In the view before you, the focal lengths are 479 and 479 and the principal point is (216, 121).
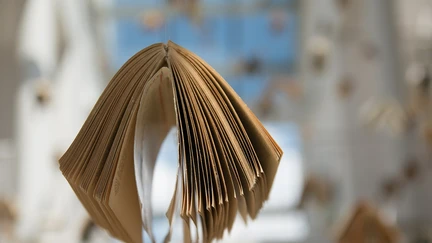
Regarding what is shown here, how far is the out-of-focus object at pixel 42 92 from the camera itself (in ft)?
4.20

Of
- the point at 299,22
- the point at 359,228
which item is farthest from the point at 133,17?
the point at 359,228

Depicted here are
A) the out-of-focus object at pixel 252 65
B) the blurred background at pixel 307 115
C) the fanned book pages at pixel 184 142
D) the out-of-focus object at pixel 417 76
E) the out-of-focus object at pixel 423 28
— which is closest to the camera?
the fanned book pages at pixel 184 142

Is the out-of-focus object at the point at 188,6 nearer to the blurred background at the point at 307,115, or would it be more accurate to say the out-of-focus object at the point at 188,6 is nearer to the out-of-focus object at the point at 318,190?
the blurred background at the point at 307,115

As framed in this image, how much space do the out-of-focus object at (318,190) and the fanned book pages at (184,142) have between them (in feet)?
3.66

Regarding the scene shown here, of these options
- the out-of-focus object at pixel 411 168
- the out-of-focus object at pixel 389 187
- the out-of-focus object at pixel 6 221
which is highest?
the out-of-focus object at pixel 411 168

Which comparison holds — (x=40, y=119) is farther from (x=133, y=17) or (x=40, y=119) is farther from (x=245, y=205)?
(x=245, y=205)

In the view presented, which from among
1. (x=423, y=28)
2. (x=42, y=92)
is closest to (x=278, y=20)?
(x=423, y=28)

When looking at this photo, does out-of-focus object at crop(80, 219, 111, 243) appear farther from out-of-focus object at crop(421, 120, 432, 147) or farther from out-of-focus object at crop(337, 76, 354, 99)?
out-of-focus object at crop(421, 120, 432, 147)

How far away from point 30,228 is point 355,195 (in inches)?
37.2

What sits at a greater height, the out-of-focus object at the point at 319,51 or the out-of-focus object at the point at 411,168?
the out-of-focus object at the point at 319,51

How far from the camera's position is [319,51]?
151 centimetres

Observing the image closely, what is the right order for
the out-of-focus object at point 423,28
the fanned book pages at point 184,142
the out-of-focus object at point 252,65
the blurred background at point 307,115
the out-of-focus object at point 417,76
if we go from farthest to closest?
the out-of-focus object at point 252,65 < the out-of-focus object at point 423,28 < the out-of-focus object at point 417,76 < the blurred background at point 307,115 < the fanned book pages at point 184,142

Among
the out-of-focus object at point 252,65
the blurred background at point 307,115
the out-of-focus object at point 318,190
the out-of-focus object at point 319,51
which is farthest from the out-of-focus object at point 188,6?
the out-of-focus object at point 318,190

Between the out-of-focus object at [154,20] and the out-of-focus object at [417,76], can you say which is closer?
the out-of-focus object at [417,76]
